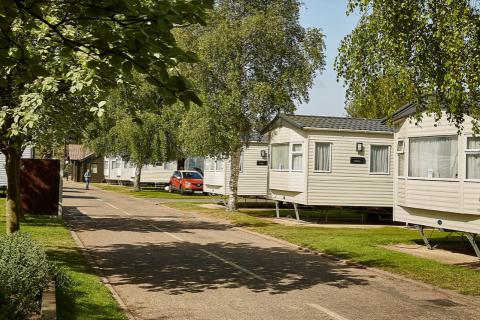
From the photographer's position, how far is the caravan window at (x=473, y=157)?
15750 millimetres

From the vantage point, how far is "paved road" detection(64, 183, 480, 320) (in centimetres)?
949

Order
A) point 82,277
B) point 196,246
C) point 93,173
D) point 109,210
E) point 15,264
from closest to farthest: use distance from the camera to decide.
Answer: point 15,264 < point 82,277 < point 196,246 < point 109,210 < point 93,173

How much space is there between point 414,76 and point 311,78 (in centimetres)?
1737

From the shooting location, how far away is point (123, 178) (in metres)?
67.8

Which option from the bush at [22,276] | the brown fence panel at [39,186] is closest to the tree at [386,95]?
the bush at [22,276]

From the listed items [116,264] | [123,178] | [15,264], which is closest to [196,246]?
[116,264]

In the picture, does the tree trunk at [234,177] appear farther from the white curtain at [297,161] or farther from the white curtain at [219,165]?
the white curtain at [219,165]

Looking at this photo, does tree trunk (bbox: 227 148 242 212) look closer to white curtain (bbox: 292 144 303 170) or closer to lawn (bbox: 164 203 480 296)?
lawn (bbox: 164 203 480 296)

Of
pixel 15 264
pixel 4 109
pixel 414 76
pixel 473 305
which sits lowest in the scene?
pixel 473 305

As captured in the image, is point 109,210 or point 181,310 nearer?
point 181,310

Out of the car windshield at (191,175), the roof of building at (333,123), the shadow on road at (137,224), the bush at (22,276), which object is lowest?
the shadow on road at (137,224)

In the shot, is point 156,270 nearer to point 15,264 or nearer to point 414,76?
point 15,264

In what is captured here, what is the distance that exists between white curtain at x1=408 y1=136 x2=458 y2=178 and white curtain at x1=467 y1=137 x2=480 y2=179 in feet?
1.48

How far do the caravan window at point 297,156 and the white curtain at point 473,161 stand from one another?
1078 centimetres
